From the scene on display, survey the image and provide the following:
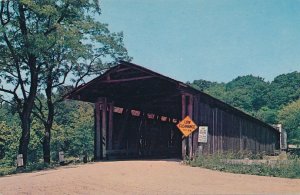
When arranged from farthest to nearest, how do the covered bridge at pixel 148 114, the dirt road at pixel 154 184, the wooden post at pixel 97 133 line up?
the wooden post at pixel 97 133 → the covered bridge at pixel 148 114 → the dirt road at pixel 154 184

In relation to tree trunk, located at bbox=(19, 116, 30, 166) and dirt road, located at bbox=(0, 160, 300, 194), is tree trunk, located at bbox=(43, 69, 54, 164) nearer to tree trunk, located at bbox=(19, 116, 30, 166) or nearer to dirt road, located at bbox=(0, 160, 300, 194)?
tree trunk, located at bbox=(19, 116, 30, 166)

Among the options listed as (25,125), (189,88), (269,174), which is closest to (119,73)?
(189,88)

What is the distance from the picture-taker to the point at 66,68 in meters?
28.2

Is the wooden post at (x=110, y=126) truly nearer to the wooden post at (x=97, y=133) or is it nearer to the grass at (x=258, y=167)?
the wooden post at (x=97, y=133)

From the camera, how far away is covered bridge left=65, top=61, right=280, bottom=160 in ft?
68.5

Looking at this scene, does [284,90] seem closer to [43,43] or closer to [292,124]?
[292,124]

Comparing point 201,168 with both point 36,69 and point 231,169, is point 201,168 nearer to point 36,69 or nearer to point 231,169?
point 231,169

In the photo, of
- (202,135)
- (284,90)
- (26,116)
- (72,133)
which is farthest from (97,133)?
(284,90)

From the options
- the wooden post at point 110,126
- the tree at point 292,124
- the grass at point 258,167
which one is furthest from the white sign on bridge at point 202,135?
the tree at point 292,124

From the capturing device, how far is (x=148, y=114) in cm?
2981

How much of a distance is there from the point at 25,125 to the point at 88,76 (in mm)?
6589

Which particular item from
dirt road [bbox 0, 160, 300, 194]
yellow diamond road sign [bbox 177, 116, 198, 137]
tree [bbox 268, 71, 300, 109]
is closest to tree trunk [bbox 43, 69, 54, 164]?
yellow diamond road sign [bbox 177, 116, 198, 137]

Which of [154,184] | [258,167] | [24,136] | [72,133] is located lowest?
[72,133]

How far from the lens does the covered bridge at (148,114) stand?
20875mm
